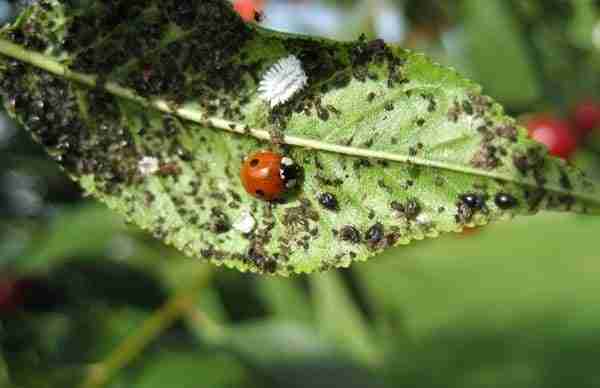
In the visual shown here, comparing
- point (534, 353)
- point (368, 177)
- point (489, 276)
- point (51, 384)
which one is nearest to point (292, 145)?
point (368, 177)

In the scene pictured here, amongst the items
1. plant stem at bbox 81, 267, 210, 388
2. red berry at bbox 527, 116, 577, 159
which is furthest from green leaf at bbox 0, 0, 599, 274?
red berry at bbox 527, 116, 577, 159

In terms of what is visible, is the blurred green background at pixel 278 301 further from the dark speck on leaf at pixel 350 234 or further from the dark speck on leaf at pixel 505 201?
the dark speck on leaf at pixel 505 201

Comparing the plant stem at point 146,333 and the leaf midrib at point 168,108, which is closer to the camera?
the leaf midrib at point 168,108

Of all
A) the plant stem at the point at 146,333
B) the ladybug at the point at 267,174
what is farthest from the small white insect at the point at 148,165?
the plant stem at the point at 146,333

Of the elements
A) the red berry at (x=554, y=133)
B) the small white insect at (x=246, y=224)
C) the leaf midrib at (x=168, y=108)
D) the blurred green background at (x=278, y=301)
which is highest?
the leaf midrib at (x=168, y=108)

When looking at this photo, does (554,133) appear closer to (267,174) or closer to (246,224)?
(246,224)

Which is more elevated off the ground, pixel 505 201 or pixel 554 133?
pixel 505 201

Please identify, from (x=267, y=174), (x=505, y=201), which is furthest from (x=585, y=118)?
(x=267, y=174)

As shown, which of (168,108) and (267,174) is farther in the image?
(168,108)
